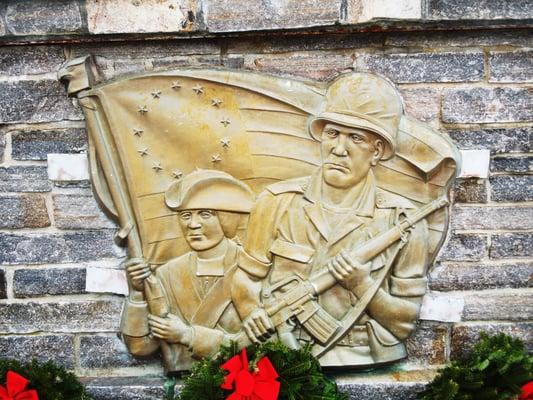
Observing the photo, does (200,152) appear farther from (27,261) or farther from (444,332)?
(444,332)

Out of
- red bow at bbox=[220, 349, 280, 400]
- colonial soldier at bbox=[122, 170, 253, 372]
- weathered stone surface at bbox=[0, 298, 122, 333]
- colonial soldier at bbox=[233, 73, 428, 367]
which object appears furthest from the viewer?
weathered stone surface at bbox=[0, 298, 122, 333]

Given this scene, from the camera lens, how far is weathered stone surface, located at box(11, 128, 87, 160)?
3.56 m

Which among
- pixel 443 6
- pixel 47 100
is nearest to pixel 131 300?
pixel 47 100

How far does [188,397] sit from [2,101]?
1.70m

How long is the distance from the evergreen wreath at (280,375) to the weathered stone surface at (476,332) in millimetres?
695

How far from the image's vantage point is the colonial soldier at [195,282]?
3.47 meters

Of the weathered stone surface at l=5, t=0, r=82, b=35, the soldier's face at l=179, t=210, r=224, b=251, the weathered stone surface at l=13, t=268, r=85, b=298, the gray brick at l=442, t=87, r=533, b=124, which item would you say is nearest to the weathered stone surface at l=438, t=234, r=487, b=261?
the gray brick at l=442, t=87, r=533, b=124

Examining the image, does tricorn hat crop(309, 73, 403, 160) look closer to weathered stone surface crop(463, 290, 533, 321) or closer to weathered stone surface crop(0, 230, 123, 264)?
weathered stone surface crop(463, 290, 533, 321)

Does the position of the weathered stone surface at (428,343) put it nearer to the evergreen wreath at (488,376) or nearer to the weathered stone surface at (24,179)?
the evergreen wreath at (488,376)

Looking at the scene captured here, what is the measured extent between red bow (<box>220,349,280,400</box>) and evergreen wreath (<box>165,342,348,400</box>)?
0.05 m

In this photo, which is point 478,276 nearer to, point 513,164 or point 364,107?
point 513,164

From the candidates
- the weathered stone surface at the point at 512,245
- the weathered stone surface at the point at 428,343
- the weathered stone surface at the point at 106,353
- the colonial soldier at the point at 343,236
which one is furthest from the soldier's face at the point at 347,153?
the weathered stone surface at the point at 106,353

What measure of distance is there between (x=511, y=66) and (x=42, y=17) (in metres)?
2.24

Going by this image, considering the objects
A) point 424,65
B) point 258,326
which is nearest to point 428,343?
point 258,326
